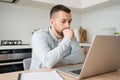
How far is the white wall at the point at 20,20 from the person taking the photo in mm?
2658

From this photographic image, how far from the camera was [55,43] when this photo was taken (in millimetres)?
1442

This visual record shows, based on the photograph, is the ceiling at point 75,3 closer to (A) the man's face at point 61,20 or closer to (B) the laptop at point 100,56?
(A) the man's face at point 61,20

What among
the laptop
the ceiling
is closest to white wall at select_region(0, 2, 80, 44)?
the ceiling

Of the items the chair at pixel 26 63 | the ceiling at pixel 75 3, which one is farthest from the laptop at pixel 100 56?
the ceiling at pixel 75 3

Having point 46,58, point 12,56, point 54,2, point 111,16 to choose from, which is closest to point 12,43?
point 12,56

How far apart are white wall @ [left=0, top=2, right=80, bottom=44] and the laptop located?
205cm

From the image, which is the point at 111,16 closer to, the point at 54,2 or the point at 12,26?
the point at 54,2

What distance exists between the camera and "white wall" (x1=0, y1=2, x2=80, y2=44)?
2658mm

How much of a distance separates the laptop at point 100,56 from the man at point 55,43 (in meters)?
0.22

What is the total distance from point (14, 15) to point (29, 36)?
466 mm

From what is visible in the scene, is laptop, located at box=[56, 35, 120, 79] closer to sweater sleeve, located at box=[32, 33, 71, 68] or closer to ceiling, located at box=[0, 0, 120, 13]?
sweater sleeve, located at box=[32, 33, 71, 68]

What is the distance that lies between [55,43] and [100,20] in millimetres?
1914

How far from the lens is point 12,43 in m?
2.52

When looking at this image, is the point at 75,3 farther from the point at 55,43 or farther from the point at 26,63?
the point at 26,63
